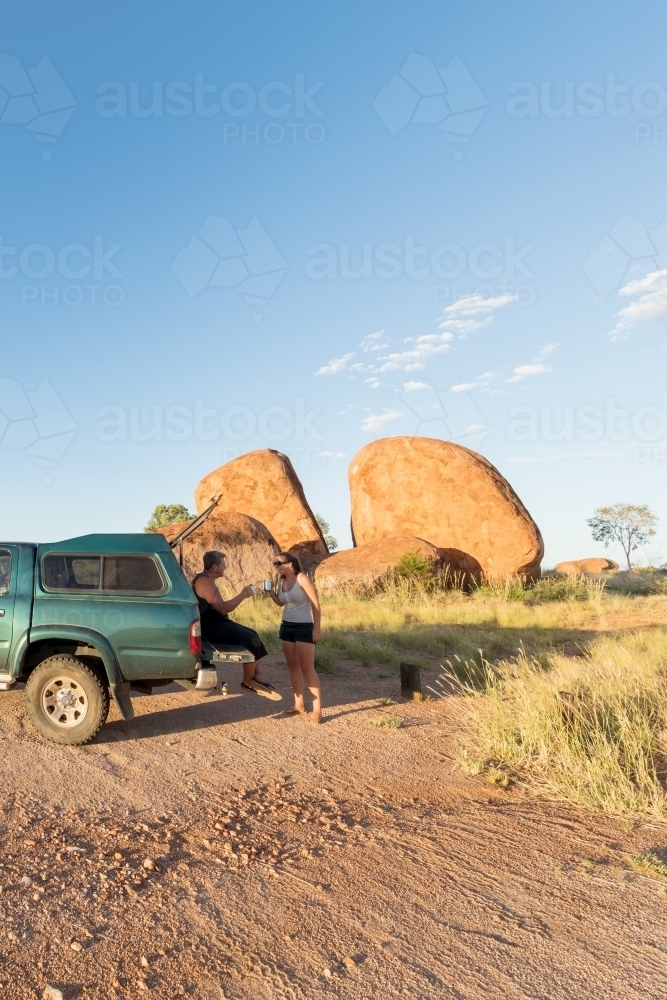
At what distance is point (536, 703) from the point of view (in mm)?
7613

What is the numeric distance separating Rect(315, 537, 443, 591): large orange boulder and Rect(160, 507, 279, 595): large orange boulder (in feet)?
5.71

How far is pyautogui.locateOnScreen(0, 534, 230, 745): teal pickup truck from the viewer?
712 cm

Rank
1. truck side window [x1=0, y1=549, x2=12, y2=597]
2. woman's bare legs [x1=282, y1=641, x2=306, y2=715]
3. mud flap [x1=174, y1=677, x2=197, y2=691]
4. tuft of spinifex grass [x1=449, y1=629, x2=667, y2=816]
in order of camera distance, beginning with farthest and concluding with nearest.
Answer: woman's bare legs [x1=282, y1=641, x2=306, y2=715], truck side window [x1=0, y1=549, x2=12, y2=597], mud flap [x1=174, y1=677, x2=197, y2=691], tuft of spinifex grass [x1=449, y1=629, x2=667, y2=816]

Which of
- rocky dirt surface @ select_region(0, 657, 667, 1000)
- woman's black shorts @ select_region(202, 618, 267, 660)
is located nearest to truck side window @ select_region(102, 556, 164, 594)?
woman's black shorts @ select_region(202, 618, 267, 660)

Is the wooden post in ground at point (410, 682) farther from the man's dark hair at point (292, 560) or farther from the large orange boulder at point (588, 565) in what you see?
the large orange boulder at point (588, 565)

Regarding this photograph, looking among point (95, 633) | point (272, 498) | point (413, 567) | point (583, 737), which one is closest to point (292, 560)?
point (95, 633)

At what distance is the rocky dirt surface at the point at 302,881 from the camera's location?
3568 mm

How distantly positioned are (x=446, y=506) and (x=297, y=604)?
1746 centimetres

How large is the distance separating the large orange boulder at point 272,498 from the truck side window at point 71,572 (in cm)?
1938

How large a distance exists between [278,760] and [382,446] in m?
21.1

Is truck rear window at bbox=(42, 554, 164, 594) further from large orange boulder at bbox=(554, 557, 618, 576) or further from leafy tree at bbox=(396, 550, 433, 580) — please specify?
large orange boulder at bbox=(554, 557, 618, 576)

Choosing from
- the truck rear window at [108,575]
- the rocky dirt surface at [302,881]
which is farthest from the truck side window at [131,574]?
the rocky dirt surface at [302,881]

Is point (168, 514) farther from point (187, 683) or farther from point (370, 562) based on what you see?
point (187, 683)

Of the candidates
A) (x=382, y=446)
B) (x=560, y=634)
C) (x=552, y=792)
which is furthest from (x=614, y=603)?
(x=552, y=792)
